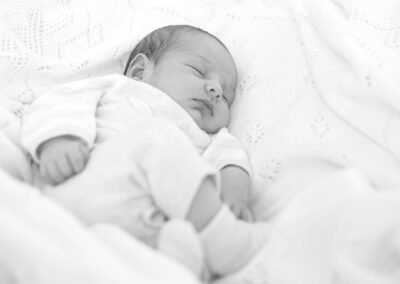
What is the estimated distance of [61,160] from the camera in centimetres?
94

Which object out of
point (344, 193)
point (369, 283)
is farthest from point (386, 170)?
point (369, 283)

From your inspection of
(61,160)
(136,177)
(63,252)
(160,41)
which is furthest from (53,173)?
(160,41)

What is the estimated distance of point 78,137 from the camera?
3.30 feet

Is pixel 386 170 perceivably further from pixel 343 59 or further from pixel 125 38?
pixel 125 38

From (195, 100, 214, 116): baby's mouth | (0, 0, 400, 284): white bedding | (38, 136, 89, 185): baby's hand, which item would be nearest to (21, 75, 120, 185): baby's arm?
(38, 136, 89, 185): baby's hand

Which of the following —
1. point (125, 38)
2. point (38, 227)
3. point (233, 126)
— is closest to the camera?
point (38, 227)

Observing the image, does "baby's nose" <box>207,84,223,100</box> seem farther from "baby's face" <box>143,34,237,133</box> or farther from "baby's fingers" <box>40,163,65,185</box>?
"baby's fingers" <box>40,163,65,185</box>

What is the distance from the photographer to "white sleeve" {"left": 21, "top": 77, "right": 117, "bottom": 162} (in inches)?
38.9

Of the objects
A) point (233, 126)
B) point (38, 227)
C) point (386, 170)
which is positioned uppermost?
point (38, 227)

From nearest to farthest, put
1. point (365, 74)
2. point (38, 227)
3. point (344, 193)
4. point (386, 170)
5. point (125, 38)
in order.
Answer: point (38, 227), point (344, 193), point (386, 170), point (365, 74), point (125, 38)

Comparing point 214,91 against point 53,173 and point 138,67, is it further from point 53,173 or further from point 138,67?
point 53,173

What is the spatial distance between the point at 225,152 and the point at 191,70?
0.81 feet

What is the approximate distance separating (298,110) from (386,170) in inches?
11.0

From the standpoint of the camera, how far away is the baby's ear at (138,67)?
1.38m
